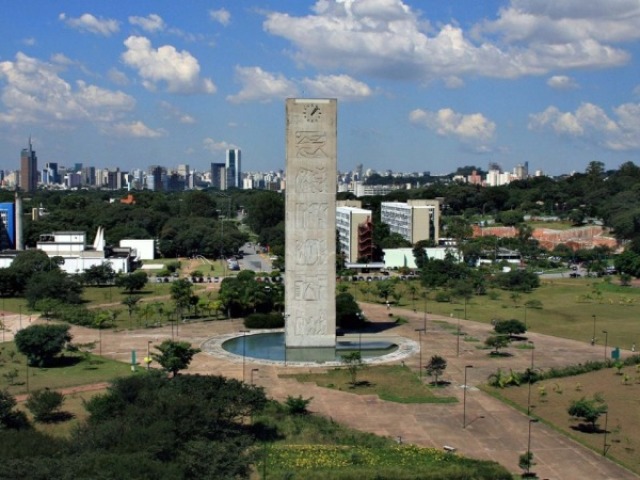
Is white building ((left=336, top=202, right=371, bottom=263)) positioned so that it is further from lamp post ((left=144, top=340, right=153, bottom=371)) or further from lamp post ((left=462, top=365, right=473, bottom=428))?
lamp post ((left=462, top=365, right=473, bottom=428))

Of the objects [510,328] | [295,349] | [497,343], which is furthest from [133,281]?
[497,343]

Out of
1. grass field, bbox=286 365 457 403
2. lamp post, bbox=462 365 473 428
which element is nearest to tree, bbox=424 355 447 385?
grass field, bbox=286 365 457 403

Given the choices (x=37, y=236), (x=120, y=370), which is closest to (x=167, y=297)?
(x=120, y=370)

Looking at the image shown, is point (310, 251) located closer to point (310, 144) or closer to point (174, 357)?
point (310, 144)

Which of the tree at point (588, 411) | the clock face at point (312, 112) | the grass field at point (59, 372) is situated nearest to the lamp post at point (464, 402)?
the tree at point (588, 411)

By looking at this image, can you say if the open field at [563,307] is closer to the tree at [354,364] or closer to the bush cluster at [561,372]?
the bush cluster at [561,372]

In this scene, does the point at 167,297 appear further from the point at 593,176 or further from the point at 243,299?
the point at 593,176
